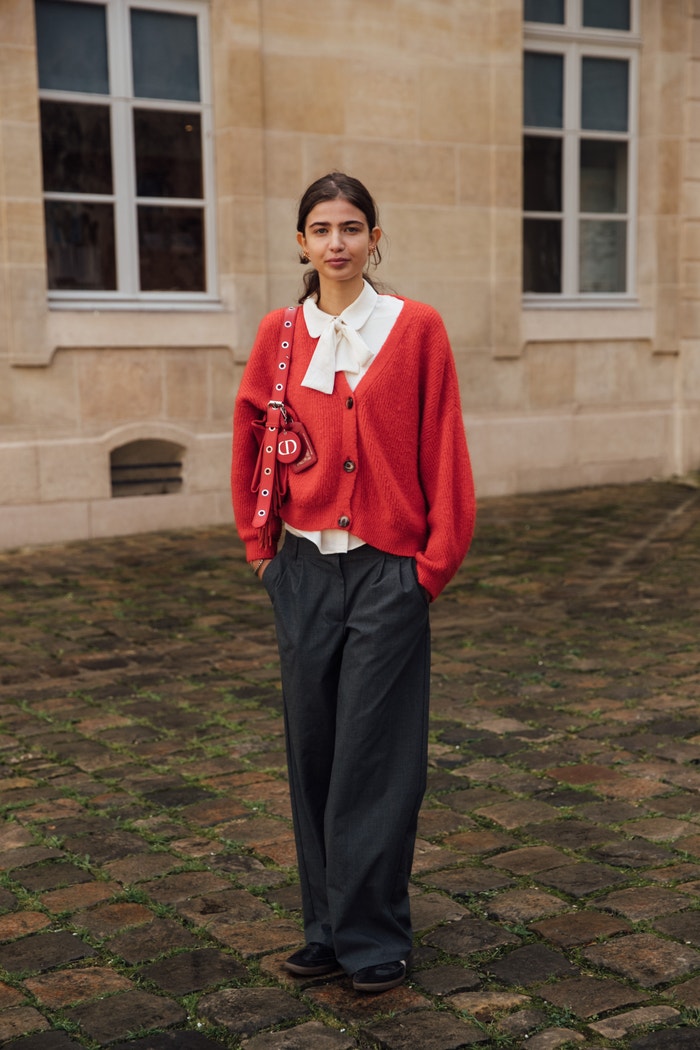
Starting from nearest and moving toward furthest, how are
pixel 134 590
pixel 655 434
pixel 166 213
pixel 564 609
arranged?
pixel 564 609 → pixel 134 590 → pixel 166 213 → pixel 655 434

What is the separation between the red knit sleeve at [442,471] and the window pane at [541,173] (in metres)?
8.80

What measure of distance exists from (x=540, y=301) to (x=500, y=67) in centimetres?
194

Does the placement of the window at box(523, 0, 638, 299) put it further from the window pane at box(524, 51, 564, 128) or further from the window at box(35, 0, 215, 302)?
the window at box(35, 0, 215, 302)

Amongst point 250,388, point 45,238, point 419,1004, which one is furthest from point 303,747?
point 45,238

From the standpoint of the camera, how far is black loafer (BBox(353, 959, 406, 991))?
3109 millimetres

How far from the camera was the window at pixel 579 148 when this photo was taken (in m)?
11.5

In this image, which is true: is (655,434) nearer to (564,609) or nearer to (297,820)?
(564,609)

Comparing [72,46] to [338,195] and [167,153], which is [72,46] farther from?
[338,195]

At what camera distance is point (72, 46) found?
944 cm

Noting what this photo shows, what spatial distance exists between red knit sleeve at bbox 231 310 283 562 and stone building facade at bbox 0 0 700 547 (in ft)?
20.6

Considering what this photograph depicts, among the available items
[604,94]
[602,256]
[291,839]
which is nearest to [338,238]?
[291,839]

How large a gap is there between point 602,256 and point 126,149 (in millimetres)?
4478

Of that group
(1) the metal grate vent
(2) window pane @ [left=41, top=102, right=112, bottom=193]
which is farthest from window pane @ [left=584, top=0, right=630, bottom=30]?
(1) the metal grate vent

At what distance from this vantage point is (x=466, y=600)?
298 inches
